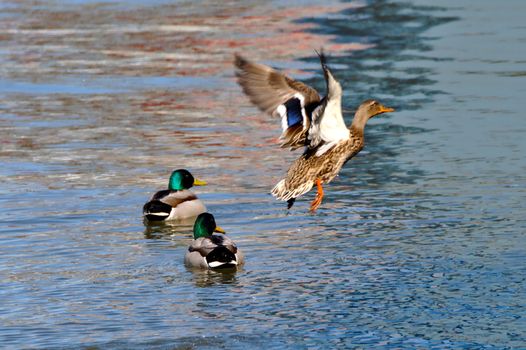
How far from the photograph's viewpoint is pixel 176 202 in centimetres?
1406

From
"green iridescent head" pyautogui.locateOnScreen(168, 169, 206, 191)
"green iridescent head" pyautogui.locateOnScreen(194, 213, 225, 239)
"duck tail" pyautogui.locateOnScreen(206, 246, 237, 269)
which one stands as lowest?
"duck tail" pyautogui.locateOnScreen(206, 246, 237, 269)

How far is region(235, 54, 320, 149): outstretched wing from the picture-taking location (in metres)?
11.8

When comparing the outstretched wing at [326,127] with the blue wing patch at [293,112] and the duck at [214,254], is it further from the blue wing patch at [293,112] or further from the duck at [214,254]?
the duck at [214,254]

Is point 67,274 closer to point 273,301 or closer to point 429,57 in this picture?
point 273,301

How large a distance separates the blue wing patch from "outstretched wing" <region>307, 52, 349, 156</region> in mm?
129

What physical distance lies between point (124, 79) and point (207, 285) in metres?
12.3

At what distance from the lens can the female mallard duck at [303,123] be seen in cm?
1176

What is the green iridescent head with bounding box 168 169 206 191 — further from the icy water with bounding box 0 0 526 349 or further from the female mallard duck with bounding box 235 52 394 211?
the female mallard duck with bounding box 235 52 394 211

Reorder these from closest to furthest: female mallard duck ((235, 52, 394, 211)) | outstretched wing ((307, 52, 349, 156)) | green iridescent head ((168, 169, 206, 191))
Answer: outstretched wing ((307, 52, 349, 156)) → female mallard duck ((235, 52, 394, 211)) → green iridescent head ((168, 169, 206, 191))

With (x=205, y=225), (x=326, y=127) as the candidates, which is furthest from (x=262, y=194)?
(x=326, y=127)

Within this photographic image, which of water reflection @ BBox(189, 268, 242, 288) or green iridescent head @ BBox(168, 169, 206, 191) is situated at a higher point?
green iridescent head @ BBox(168, 169, 206, 191)

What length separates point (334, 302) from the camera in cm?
1027

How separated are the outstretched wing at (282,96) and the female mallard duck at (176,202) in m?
2.25

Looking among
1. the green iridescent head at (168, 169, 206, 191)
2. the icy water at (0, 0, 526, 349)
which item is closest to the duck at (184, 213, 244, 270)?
the icy water at (0, 0, 526, 349)
